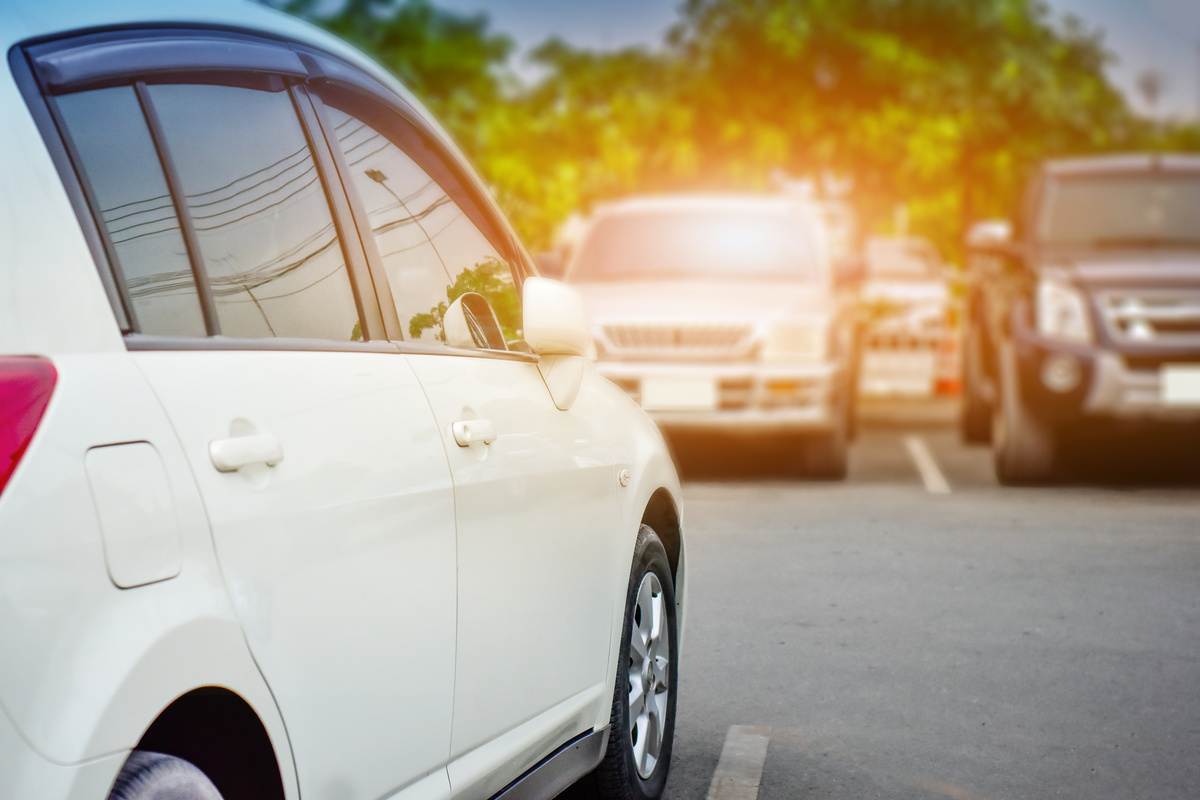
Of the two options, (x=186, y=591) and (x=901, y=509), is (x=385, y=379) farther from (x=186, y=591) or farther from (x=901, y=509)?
(x=901, y=509)

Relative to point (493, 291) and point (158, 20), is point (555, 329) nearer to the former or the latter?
point (493, 291)

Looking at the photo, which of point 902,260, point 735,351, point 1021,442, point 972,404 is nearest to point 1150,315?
point 1021,442

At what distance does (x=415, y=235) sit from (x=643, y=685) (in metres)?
1.37

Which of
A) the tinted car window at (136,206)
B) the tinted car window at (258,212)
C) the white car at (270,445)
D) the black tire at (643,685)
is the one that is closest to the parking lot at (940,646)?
the black tire at (643,685)

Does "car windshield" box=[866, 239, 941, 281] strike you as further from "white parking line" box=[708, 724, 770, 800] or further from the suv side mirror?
"white parking line" box=[708, 724, 770, 800]

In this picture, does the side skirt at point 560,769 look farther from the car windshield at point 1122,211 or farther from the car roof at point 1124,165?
the car roof at point 1124,165

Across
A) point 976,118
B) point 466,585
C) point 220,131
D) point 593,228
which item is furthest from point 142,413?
point 976,118

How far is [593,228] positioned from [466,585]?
9.81m

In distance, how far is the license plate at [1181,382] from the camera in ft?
33.7

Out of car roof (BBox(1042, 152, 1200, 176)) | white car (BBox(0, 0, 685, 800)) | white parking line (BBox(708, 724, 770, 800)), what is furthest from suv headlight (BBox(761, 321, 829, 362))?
white car (BBox(0, 0, 685, 800))

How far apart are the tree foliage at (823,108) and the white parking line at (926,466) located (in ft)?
31.9

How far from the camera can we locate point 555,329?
3516 mm

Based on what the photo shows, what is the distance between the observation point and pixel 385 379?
2.89 m

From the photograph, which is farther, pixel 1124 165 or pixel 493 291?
pixel 1124 165
